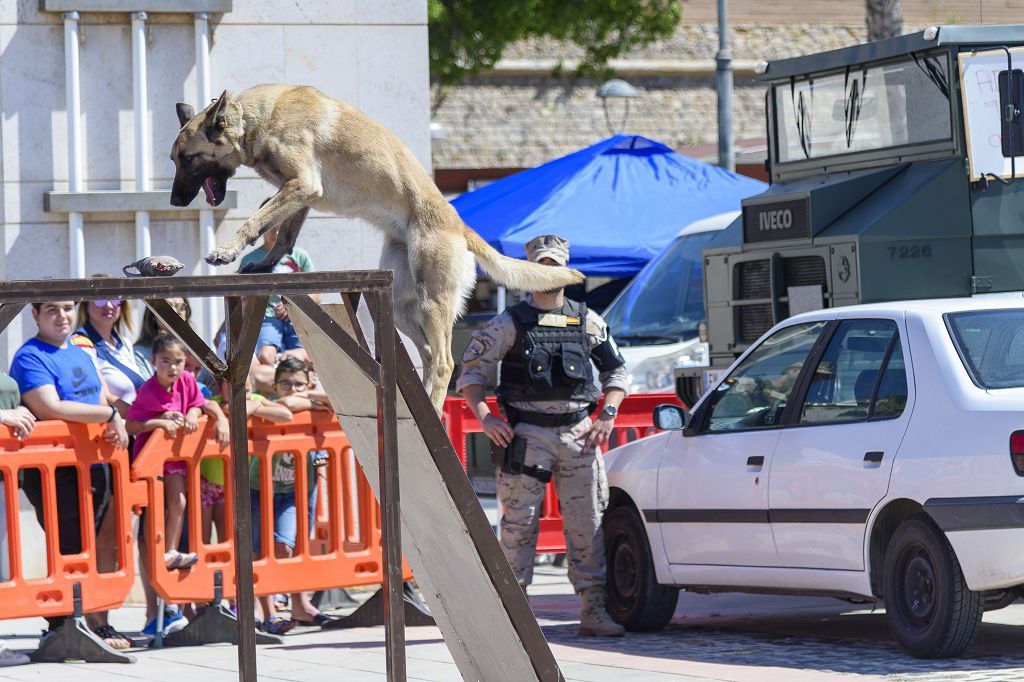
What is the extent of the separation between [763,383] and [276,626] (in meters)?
3.10

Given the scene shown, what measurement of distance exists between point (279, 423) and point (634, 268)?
779 centimetres

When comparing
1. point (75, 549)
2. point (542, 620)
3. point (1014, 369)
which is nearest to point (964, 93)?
point (1014, 369)

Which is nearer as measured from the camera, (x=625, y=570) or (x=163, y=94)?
(x=625, y=570)

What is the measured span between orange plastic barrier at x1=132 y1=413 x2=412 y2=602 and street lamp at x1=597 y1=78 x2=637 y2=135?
2361 centimetres

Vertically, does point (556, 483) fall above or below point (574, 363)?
below

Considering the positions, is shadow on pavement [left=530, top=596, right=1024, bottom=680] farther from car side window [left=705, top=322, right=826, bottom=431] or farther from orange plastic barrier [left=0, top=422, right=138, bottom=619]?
orange plastic barrier [left=0, top=422, right=138, bottom=619]

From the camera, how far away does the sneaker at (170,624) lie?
28.5 ft

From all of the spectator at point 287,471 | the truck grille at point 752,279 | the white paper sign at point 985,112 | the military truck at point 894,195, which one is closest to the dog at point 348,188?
the spectator at point 287,471

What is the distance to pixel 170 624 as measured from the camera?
8.76 meters

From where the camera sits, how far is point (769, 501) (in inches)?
304

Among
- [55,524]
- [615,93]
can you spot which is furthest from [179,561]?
[615,93]

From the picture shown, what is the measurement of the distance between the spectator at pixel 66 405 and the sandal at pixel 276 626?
83 centimetres

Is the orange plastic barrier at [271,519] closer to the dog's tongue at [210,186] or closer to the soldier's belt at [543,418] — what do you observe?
the soldier's belt at [543,418]

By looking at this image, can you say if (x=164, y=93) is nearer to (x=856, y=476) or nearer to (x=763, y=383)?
(x=763, y=383)
